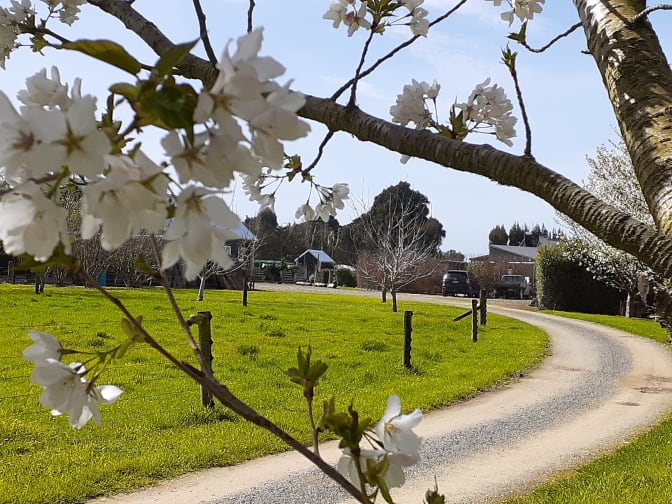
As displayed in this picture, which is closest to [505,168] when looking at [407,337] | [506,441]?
[506,441]

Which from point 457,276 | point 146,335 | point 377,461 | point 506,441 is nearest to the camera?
point 146,335

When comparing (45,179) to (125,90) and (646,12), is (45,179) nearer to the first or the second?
(125,90)

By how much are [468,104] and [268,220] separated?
4037 centimetres

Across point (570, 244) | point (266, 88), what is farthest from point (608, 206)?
point (570, 244)

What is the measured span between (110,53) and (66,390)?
0.83ft

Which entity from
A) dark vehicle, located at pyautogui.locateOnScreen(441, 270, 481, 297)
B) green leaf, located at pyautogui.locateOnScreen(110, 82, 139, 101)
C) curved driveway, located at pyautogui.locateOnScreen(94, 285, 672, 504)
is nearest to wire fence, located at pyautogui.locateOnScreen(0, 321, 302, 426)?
curved driveway, located at pyautogui.locateOnScreen(94, 285, 672, 504)

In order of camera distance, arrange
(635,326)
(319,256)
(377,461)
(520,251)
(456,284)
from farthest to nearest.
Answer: (520,251), (319,256), (456,284), (635,326), (377,461)

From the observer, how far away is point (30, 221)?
347 mm

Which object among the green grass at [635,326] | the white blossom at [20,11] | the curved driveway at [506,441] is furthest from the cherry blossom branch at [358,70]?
the green grass at [635,326]

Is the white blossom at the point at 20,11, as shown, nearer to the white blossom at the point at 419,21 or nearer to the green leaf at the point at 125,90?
the white blossom at the point at 419,21

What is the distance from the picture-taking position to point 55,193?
369 mm

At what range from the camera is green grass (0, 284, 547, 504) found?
503cm

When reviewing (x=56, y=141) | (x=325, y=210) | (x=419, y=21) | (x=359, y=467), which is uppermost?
(x=419, y=21)

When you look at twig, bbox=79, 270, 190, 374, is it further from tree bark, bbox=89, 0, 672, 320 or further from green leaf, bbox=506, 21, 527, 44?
green leaf, bbox=506, 21, 527, 44
